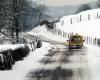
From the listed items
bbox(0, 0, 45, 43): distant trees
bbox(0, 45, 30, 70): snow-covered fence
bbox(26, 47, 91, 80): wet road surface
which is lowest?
bbox(26, 47, 91, 80): wet road surface

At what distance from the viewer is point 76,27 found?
103 meters

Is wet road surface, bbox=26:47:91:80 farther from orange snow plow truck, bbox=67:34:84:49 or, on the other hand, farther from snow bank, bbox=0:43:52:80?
orange snow plow truck, bbox=67:34:84:49

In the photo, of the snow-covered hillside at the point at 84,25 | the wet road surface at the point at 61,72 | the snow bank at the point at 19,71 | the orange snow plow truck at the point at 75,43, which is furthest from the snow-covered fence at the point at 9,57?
the snow-covered hillside at the point at 84,25

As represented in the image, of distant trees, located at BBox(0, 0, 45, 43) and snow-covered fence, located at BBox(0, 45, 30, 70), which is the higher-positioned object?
distant trees, located at BBox(0, 0, 45, 43)

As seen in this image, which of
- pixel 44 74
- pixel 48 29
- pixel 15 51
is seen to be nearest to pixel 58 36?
pixel 48 29

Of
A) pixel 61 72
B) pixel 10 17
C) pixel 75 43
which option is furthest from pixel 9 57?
pixel 10 17

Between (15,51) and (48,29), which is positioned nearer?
(15,51)

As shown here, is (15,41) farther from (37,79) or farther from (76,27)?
(76,27)

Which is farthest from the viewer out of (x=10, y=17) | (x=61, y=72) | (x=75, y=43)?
(x=10, y=17)

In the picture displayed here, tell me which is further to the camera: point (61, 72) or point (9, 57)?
point (9, 57)

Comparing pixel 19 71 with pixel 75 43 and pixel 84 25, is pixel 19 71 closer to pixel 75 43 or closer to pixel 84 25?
pixel 75 43

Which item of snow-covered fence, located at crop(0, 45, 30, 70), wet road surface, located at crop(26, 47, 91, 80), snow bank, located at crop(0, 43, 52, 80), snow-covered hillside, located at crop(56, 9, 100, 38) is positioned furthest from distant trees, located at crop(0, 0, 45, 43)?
snow-covered hillside, located at crop(56, 9, 100, 38)

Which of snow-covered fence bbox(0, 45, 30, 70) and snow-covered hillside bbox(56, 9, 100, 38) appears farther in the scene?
snow-covered hillside bbox(56, 9, 100, 38)

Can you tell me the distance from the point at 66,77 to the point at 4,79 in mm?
3276
